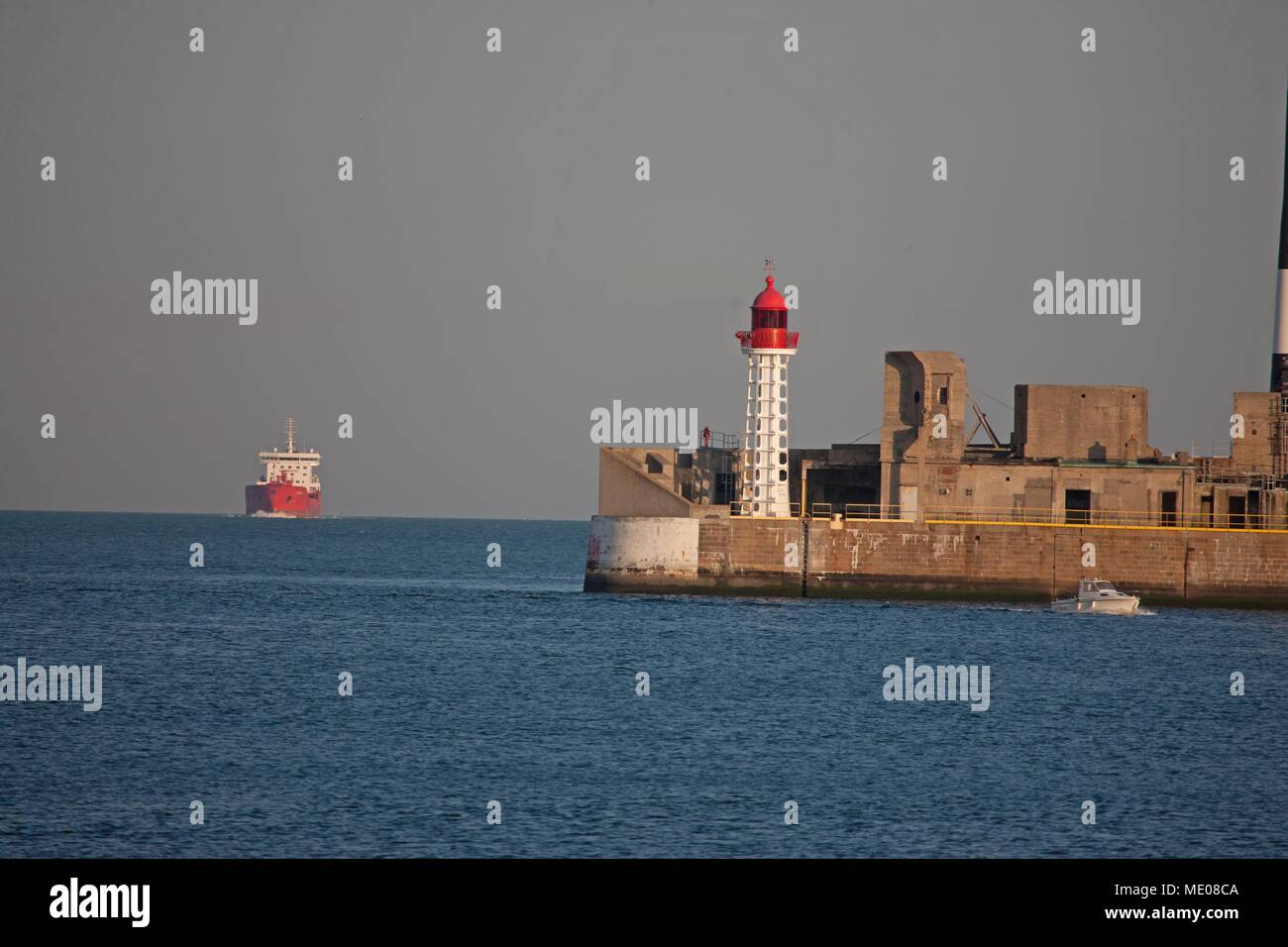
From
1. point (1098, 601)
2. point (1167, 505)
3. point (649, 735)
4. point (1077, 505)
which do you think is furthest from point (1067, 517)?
point (649, 735)

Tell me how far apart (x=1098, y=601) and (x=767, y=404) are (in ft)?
45.6

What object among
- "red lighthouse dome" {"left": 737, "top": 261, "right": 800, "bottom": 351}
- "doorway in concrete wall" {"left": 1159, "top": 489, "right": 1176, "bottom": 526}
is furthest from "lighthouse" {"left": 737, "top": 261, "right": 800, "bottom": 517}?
"doorway in concrete wall" {"left": 1159, "top": 489, "right": 1176, "bottom": 526}

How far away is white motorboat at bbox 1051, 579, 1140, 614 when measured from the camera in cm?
6147

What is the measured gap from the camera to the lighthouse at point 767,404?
64.8 metres

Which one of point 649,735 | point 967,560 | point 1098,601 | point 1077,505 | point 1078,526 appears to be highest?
point 1077,505

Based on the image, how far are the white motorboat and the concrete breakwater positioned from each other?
0.96m

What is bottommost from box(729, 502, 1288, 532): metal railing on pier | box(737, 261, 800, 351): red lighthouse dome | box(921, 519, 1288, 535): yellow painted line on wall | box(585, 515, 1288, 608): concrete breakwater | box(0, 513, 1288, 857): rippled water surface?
box(0, 513, 1288, 857): rippled water surface

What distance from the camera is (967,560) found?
6288 centimetres

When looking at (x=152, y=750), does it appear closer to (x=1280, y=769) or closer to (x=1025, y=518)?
(x=1280, y=769)

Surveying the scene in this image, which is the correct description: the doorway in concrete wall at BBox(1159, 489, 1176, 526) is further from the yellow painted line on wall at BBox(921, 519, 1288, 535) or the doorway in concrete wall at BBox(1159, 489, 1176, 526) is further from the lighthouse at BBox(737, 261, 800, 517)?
the lighthouse at BBox(737, 261, 800, 517)

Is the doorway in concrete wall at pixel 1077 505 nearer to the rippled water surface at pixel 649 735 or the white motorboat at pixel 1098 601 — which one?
the white motorboat at pixel 1098 601

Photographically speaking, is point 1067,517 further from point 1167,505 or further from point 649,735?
point 649,735

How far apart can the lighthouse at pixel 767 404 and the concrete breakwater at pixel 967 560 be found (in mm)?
1823

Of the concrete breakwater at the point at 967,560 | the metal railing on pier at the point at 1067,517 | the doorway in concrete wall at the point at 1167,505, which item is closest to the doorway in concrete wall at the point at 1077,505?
the metal railing on pier at the point at 1067,517
